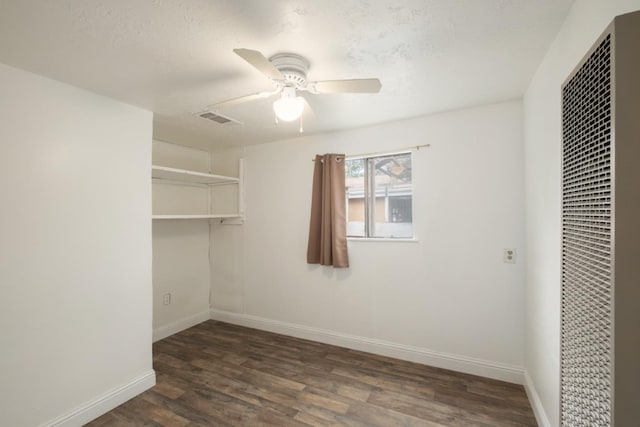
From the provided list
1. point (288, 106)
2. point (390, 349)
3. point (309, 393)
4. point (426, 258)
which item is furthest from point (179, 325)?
point (288, 106)

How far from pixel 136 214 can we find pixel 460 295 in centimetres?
287

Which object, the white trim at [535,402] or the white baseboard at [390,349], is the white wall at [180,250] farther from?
the white trim at [535,402]

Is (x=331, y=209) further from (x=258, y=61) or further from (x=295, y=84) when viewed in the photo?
(x=258, y=61)

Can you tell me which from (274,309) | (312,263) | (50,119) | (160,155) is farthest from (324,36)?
(274,309)

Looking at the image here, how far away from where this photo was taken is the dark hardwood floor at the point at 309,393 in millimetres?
1968

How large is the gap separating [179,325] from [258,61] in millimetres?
3363

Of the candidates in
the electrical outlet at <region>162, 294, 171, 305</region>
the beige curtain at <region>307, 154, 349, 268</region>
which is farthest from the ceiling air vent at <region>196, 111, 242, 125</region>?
the electrical outlet at <region>162, 294, 171, 305</region>

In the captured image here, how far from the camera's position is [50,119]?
1842 millimetres

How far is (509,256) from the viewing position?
2.34 metres

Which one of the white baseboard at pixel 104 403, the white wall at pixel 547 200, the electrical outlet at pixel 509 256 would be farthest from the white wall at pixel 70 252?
the electrical outlet at pixel 509 256

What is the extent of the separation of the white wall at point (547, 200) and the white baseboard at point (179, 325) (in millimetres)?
3589

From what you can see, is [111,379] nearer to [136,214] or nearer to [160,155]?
[136,214]

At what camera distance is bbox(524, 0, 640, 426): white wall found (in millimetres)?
1275

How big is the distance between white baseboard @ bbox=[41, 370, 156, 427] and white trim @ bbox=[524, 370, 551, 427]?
2.87m
